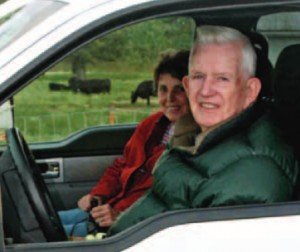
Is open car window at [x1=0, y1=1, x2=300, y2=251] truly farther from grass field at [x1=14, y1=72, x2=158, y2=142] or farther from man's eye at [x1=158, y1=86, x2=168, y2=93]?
man's eye at [x1=158, y1=86, x2=168, y2=93]

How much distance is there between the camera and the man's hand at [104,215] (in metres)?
3.19

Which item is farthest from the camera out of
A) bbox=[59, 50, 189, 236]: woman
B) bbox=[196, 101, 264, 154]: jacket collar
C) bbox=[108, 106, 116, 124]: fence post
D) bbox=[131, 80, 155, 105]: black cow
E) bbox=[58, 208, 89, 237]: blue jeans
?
bbox=[108, 106, 116, 124]: fence post

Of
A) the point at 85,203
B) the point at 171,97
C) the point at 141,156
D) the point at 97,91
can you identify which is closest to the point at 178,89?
the point at 171,97

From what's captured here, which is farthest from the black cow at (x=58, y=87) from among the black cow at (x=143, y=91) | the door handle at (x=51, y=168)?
the door handle at (x=51, y=168)

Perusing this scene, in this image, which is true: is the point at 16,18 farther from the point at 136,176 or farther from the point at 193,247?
the point at 136,176

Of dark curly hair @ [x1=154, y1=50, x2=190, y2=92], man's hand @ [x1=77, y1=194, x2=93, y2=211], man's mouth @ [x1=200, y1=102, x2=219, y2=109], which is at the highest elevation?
dark curly hair @ [x1=154, y1=50, x2=190, y2=92]

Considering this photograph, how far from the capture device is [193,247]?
206 cm

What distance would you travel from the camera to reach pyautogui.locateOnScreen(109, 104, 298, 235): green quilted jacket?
7.23 ft

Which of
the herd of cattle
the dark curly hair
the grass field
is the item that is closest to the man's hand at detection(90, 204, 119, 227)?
the dark curly hair

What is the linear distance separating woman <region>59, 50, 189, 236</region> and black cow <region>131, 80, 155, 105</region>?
27.1 inches

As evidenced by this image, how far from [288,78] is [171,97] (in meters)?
0.73

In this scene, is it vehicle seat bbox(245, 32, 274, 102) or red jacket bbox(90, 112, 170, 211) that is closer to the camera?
vehicle seat bbox(245, 32, 274, 102)

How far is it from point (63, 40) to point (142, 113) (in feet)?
8.45

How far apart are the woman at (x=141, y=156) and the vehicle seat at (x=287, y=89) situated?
1.52ft
